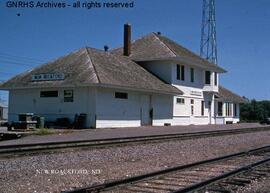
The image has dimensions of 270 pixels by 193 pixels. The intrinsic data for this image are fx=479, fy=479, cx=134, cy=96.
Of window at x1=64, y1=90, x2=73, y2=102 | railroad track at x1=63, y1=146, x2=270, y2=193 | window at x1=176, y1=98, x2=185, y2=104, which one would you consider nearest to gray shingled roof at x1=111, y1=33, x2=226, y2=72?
window at x1=176, y1=98, x2=185, y2=104

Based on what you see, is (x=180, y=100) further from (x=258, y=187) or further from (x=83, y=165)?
(x=258, y=187)

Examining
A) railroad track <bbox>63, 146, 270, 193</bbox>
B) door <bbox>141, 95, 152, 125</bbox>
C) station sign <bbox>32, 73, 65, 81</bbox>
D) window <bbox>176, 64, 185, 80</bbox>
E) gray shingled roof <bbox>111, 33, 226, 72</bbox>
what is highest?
gray shingled roof <bbox>111, 33, 226, 72</bbox>

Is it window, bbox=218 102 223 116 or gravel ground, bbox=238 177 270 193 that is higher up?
window, bbox=218 102 223 116

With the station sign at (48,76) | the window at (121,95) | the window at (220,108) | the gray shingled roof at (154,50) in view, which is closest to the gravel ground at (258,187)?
the window at (121,95)

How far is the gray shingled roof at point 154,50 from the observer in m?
42.6

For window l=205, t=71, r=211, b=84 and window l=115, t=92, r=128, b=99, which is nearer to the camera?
window l=115, t=92, r=128, b=99

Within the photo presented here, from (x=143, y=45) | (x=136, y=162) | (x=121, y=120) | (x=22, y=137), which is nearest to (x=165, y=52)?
(x=143, y=45)

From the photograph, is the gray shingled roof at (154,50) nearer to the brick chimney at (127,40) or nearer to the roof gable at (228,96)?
the brick chimney at (127,40)

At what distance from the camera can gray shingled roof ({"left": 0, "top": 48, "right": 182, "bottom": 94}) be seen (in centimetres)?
3209

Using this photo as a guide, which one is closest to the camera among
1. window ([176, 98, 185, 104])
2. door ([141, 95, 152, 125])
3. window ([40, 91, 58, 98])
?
window ([40, 91, 58, 98])

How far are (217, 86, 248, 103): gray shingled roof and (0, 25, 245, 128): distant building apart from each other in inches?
234

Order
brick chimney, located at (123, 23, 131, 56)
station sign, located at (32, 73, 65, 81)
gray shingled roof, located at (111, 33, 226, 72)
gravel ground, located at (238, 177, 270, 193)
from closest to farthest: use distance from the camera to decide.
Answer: gravel ground, located at (238, 177, 270, 193) < station sign, located at (32, 73, 65, 81) < gray shingled roof, located at (111, 33, 226, 72) < brick chimney, located at (123, 23, 131, 56)

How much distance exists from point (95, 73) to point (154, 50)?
1352cm

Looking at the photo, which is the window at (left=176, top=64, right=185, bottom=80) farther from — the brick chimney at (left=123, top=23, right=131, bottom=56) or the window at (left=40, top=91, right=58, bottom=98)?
the window at (left=40, top=91, right=58, bottom=98)
